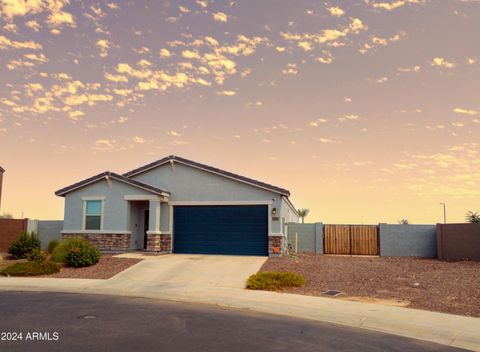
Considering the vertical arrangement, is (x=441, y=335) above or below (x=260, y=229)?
below

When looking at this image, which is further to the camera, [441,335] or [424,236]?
[424,236]

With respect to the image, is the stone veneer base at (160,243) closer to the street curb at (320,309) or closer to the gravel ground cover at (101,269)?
the gravel ground cover at (101,269)

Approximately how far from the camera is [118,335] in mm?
8938

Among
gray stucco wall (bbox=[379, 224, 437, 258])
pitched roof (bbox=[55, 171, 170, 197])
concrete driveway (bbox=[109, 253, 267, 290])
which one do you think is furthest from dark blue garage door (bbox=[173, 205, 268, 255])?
gray stucco wall (bbox=[379, 224, 437, 258])

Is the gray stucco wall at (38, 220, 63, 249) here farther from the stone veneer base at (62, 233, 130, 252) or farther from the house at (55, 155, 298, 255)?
the stone veneer base at (62, 233, 130, 252)

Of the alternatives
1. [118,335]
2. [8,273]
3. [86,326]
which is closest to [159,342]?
[118,335]

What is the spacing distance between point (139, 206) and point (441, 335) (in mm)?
20251

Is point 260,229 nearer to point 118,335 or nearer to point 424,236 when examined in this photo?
point 424,236

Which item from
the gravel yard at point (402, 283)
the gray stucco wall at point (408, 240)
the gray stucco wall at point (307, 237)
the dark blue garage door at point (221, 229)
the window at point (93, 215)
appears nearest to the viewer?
the gravel yard at point (402, 283)

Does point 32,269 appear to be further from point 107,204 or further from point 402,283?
point 402,283

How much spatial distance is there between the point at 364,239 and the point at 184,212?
13.7 metres

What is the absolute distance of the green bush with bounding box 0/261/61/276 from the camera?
18.5 metres

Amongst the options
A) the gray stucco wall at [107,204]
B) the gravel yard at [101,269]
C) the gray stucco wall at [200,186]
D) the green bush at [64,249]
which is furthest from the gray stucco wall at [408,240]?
the green bush at [64,249]

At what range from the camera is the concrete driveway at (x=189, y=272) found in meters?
16.7
